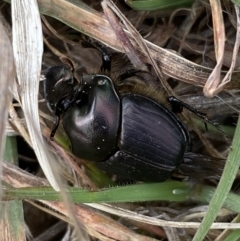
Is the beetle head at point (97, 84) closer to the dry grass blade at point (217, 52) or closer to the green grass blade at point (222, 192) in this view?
the dry grass blade at point (217, 52)

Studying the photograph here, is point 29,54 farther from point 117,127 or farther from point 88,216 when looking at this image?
point 88,216

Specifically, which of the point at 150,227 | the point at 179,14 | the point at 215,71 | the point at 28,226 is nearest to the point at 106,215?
the point at 150,227

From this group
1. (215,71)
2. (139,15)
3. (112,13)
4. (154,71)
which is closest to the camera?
(215,71)

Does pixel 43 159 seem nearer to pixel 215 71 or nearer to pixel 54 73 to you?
pixel 54 73

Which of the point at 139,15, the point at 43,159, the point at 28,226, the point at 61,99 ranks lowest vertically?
the point at 28,226

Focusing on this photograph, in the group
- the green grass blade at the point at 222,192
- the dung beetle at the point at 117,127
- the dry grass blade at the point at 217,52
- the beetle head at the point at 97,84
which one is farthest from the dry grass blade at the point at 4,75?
the green grass blade at the point at 222,192

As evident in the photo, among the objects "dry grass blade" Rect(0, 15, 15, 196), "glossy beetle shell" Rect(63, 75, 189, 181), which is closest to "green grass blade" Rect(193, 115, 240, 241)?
"glossy beetle shell" Rect(63, 75, 189, 181)

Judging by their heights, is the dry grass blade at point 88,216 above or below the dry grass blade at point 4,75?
below

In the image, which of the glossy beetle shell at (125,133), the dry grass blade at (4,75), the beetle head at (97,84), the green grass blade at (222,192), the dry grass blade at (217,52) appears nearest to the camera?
the dry grass blade at (4,75)
